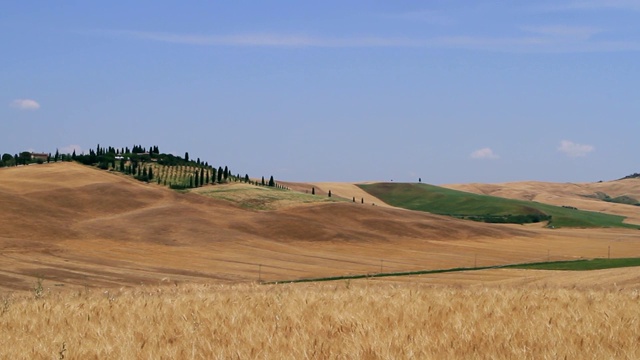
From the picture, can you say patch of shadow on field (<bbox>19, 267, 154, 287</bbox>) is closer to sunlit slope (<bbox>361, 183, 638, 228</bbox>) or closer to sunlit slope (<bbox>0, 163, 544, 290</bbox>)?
sunlit slope (<bbox>0, 163, 544, 290</bbox>)

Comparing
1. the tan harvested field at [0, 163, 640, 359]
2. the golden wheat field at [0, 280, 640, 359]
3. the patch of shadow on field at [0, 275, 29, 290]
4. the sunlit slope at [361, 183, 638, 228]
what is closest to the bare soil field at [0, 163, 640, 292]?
the patch of shadow on field at [0, 275, 29, 290]

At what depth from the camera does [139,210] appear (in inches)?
3996

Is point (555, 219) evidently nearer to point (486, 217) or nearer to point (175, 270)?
point (486, 217)

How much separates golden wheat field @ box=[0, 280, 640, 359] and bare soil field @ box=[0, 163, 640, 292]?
31.7 metres

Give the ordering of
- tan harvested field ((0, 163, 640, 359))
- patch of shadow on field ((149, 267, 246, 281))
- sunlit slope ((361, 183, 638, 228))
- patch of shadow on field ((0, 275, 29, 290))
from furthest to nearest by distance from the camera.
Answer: sunlit slope ((361, 183, 638, 228))
patch of shadow on field ((149, 267, 246, 281))
patch of shadow on field ((0, 275, 29, 290))
tan harvested field ((0, 163, 640, 359))

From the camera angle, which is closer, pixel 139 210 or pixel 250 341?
pixel 250 341

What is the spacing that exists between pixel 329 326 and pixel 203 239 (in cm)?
7371

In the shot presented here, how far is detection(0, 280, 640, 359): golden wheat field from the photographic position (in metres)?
9.51

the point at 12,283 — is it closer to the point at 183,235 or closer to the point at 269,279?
the point at 269,279

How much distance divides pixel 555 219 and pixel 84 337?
150 m

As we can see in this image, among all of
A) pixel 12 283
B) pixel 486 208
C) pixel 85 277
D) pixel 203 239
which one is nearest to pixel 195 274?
pixel 85 277

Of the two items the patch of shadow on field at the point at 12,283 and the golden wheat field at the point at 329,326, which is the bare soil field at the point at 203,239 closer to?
the patch of shadow on field at the point at 12,283

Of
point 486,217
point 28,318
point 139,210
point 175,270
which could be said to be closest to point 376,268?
point 175,270

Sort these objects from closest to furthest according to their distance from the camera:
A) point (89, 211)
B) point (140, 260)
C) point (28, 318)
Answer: point (28, 318) < point (140, 260) < point (89, 211)
